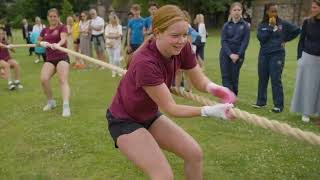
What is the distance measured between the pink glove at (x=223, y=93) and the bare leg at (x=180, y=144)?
43 cm

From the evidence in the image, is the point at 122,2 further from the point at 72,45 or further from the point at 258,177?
the point at 258,177

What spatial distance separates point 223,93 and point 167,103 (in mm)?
495

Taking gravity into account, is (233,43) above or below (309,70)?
above

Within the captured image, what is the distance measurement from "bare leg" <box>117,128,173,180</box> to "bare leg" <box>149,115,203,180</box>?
220 millimetres

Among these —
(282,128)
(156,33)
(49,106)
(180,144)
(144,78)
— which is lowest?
(49,106)

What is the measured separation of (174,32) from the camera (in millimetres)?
3023

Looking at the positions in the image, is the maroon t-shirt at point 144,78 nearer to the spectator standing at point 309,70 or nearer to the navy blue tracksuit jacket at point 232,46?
the spectator standing at point 309,70

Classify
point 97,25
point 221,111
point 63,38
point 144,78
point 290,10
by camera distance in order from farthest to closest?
point 290,10
point 97,25
point 63,38
point 144,78
point 221,111

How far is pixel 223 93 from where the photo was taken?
3.30 metres

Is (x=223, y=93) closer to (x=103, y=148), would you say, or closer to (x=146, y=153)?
(x=146, y=153)

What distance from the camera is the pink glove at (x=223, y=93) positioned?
10.5 feet

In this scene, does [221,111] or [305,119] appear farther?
[305,119]

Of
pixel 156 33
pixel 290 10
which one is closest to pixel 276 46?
pixel 156 33

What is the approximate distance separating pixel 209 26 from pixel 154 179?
43117mm
